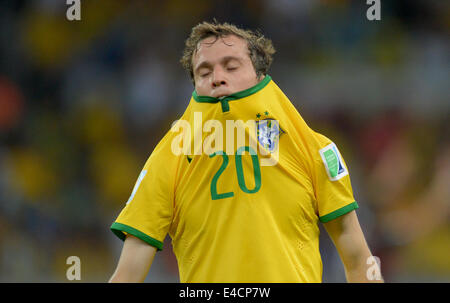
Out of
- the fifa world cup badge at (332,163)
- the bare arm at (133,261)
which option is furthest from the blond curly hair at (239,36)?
the bare arm at (133,261)

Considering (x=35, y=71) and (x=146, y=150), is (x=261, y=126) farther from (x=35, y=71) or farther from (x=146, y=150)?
(x=35, y=71)

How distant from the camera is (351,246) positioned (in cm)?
212

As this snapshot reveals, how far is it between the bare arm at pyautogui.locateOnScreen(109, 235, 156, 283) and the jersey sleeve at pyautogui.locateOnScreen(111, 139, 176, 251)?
3cm

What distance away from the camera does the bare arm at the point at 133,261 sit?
210 centimetres

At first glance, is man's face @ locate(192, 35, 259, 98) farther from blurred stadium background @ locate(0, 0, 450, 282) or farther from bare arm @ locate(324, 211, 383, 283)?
blurred stadium background @ locate(0, 0, 450, 282)

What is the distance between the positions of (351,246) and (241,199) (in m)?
0.43

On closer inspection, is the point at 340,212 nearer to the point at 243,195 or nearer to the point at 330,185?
the point at 330,185

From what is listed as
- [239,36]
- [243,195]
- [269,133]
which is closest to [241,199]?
[243,195]

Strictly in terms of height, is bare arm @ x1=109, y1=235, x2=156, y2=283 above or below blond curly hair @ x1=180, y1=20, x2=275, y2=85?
below

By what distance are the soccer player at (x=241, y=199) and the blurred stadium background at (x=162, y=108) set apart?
218cm

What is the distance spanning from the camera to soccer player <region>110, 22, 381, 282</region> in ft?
6.63

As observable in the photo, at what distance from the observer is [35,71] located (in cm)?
510

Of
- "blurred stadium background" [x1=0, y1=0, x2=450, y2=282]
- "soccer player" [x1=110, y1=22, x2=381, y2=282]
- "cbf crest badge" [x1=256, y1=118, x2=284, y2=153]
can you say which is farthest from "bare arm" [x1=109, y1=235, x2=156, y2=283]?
"blurred stadium background" [x1=0, y1=0, x2=450, y2=282]
